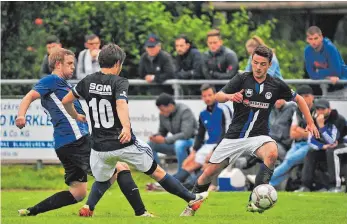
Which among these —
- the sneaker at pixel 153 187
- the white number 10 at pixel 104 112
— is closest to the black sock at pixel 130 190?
the white number 10 at pixel 104 112

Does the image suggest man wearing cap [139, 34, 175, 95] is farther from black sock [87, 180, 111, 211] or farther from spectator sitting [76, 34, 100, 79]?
black sock [87, 180, 111, 211]

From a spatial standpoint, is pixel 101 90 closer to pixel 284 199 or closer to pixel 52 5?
pixel 284 199

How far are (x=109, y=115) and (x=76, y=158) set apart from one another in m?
1.19

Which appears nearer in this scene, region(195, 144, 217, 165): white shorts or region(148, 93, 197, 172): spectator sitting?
region(195, 144, 217, 165): white shorts

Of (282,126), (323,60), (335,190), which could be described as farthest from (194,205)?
(323,60)

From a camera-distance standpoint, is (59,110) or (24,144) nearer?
(59,110)

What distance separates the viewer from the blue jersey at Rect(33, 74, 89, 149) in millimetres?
13062

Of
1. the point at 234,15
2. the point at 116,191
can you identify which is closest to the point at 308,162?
the point at 116,191

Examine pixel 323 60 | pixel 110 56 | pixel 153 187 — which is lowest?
pixel 153 187

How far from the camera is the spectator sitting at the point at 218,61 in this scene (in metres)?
19.1

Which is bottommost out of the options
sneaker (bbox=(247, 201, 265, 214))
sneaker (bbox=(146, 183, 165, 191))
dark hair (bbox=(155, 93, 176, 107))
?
sneaker (bbox=(146, 183, 165, 191))

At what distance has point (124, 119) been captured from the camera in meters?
11.7

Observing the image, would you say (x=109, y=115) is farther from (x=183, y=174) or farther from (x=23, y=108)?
(x=183, y=174)

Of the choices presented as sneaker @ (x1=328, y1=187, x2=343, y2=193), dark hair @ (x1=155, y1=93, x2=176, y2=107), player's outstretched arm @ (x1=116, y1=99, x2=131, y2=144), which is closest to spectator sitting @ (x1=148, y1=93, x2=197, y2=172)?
dark hair @ (x1=155, y1=93, x2=176, y2=107)
